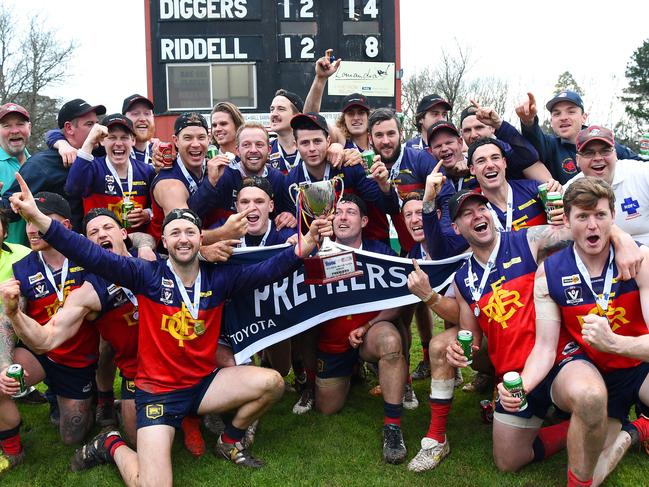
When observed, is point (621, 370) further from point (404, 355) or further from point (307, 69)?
point (307, 69)

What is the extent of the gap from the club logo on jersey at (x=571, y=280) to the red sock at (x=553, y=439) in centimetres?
132

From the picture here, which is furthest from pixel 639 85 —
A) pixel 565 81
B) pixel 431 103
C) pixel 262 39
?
pixel 431 103

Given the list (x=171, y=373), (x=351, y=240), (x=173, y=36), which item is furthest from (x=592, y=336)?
(x=173, y=36)

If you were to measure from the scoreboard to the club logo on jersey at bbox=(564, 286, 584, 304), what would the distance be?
14296 millimetres

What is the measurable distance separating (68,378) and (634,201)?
16.5ft

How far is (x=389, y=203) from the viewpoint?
226 inches

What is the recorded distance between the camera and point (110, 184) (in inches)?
228

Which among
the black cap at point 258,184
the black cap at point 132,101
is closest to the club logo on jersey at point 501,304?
the black cap at point 258,184

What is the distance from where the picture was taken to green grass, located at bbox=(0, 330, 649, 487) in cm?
451

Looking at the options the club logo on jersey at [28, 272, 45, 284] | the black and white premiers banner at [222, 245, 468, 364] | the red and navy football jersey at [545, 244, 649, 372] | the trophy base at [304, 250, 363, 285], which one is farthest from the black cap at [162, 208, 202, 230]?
the red and navy football jersey at [545, 244, 649, 372]

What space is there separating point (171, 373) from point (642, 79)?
4605cm

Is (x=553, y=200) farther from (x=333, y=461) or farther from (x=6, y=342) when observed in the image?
(x=6, y=342)

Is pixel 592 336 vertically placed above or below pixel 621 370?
above

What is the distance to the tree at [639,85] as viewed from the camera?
41.9 metres
